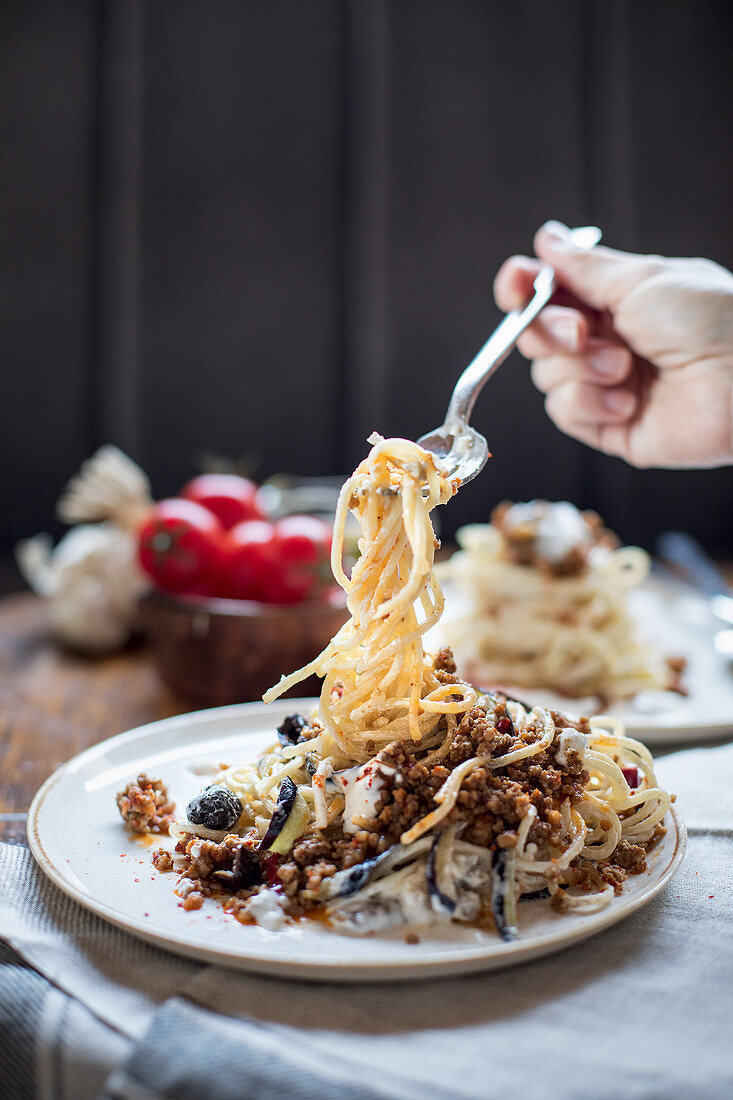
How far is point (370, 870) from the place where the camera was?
4.19 ft

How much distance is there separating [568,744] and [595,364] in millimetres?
1243

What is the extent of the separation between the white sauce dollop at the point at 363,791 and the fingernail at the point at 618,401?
143 cm

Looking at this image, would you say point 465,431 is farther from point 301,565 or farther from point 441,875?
point 301,565

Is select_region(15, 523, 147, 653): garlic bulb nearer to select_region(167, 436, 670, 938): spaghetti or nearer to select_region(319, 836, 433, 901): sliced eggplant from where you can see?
select_region(167, 436, 670, 938): spaghetti

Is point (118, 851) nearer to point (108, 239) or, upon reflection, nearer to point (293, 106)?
point (108, 239)

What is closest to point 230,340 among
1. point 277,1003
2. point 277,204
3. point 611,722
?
point 277,204

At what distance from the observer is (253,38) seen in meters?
5.23

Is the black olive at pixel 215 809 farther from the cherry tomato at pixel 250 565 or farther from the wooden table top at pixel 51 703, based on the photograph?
the cherry tomato at pixel 250 565

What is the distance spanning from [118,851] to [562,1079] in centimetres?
71

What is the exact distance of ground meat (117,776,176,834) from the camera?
58.3 inches

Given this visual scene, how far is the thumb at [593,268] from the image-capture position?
2236mm

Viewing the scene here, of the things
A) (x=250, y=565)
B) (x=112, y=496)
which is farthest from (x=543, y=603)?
(x=112, y=496)

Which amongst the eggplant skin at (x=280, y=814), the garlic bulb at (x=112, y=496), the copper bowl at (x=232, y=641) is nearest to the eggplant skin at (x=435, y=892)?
the eggplant skin at (x=280, y=814)

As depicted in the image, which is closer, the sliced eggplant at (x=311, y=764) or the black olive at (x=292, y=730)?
the sliced eggplant at (x=311, y=764)
